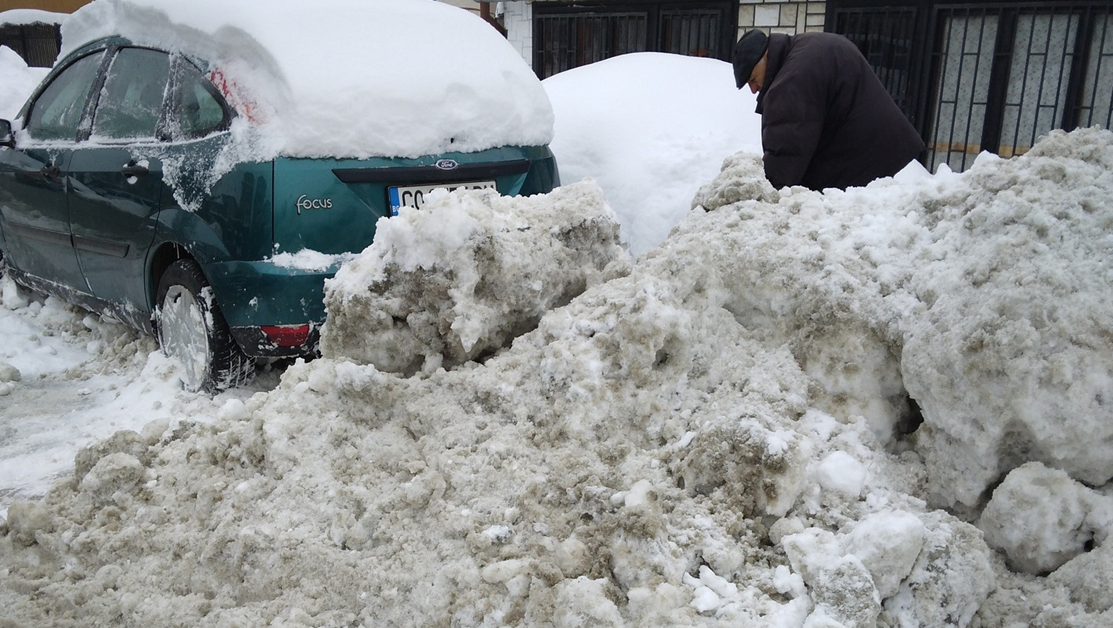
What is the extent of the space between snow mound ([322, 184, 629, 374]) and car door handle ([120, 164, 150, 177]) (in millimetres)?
1983

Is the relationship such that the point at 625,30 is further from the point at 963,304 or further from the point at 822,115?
the point at 963,304

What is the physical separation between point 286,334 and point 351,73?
3.99 feet

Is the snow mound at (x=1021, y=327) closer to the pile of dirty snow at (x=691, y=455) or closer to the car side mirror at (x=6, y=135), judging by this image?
the pile of dirty snow at (x=691, y=455)

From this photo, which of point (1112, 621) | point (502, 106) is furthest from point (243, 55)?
point (1112, 621)

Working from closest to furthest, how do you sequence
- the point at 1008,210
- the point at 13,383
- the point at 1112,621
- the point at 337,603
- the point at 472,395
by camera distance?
1. the point at 1112,621
2. the point at 337,603
3. the point at 1008,210
4. the point at 472,395
5. the point at 13,383

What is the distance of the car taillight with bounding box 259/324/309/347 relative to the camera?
12.3 ft

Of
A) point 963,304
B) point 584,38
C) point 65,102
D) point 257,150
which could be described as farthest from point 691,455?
point 584,38

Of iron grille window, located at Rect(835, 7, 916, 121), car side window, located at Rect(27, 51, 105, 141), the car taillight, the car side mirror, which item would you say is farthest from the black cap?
iron grille window, located at Rect(835, 7, 916, 121)

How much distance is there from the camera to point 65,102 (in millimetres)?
4781

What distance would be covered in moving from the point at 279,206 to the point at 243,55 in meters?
0.79

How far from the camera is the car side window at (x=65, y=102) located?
4613 mm

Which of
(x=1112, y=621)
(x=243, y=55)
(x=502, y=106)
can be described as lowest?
(x=1112, y=621)

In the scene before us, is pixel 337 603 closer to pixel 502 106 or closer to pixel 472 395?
pixel 472 395

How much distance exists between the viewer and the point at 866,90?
4.07 metres
